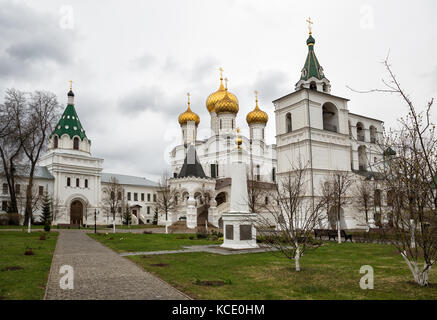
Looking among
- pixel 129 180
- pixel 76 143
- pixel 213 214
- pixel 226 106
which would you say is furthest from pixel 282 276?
pixel 129 180

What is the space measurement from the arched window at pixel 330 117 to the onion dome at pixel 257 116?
19.5 metres

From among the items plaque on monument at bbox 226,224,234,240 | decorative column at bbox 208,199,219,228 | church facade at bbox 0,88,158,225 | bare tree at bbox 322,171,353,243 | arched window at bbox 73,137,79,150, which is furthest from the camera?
arched window at bbox 73,137,79,150

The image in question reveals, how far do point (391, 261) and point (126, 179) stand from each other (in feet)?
190

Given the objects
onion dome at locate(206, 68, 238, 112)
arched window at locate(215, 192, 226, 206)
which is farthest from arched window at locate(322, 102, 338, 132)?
onion dome at locate(206, 68, 238, 112)

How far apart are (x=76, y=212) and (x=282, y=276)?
45.4 metres

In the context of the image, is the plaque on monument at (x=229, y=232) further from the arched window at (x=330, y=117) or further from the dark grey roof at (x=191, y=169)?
the dark grey roof at (x=191, y=169)

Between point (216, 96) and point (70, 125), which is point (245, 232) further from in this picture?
point (216, 96)

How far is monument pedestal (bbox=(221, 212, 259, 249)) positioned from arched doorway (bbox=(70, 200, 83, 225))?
3637cm

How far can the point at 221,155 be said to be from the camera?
54.9 m

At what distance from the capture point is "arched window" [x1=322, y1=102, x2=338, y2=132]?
38719 mm

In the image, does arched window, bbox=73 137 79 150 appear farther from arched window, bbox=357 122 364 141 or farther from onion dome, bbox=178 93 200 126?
arched window, bbox=357 122 364 141

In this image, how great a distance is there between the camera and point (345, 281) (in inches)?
394

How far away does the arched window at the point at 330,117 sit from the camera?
1524 inches

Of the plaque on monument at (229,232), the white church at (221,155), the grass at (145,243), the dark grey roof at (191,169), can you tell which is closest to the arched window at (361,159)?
the white church at (221,155)
